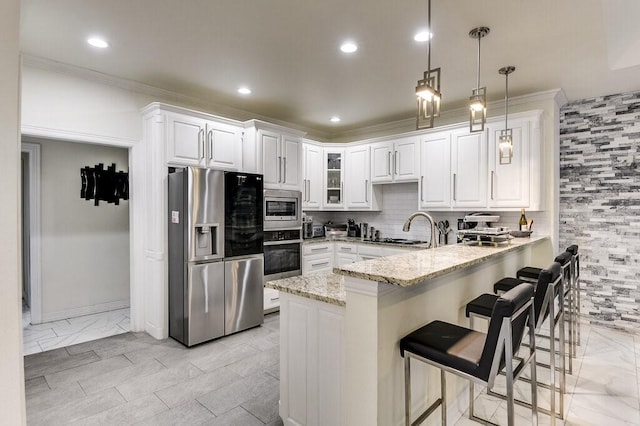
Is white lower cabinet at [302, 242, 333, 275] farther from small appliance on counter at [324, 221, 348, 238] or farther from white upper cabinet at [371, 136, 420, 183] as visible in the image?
white upper cabinet at [371, 136, 420, 183]

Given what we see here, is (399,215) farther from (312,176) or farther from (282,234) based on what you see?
(282,234)

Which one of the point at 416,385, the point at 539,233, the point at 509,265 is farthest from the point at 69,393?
the point at 539,233

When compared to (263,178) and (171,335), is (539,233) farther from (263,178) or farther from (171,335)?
(171,335)

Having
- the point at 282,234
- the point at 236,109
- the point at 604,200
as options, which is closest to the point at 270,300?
the point at 282,234

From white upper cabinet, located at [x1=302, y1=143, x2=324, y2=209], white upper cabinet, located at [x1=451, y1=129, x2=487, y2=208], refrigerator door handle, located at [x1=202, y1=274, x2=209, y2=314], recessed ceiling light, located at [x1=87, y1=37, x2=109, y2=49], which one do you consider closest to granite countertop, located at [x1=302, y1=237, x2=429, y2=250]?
white upper cabinet, located at [x1=302, y1=143, x2=324, y2=209]

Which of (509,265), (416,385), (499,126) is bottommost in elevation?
(416,385)

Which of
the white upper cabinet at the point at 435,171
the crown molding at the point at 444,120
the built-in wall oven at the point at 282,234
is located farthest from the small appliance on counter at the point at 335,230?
the crown molding at the point at 444,120

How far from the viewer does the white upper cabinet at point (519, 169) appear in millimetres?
3729

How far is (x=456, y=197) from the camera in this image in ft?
14.1

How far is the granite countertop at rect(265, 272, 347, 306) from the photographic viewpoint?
1.78 m

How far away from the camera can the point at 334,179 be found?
18.0 ft

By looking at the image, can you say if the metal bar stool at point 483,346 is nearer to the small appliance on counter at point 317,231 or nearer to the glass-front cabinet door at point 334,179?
the small appliance on counter at point 317,231

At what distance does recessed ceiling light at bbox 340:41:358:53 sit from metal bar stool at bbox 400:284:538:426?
7.29 feet

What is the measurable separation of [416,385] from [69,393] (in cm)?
255
